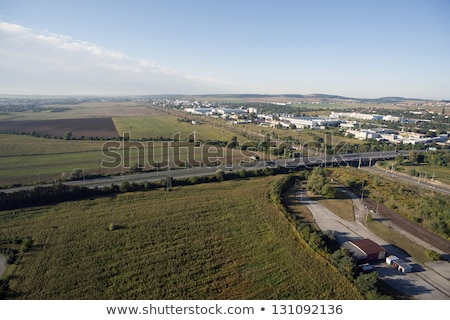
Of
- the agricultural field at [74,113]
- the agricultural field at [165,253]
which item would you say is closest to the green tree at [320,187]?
the agricultural field at [165,253]

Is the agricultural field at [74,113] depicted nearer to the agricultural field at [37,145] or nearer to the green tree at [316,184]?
the agricultural field at [37,145]

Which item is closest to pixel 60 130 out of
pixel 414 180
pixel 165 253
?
pixel 165 253

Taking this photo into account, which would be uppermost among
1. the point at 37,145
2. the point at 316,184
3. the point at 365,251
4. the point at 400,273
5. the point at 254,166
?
the point at 37,145

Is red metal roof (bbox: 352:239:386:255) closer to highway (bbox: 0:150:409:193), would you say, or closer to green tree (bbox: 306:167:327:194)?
green tree (bbox: 306:167:327:194)

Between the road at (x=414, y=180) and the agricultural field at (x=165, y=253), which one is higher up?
the road at (x=414, y=180)

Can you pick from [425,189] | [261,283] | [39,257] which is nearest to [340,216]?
[261,283]

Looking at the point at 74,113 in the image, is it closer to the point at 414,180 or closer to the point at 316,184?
the point at 316,184
